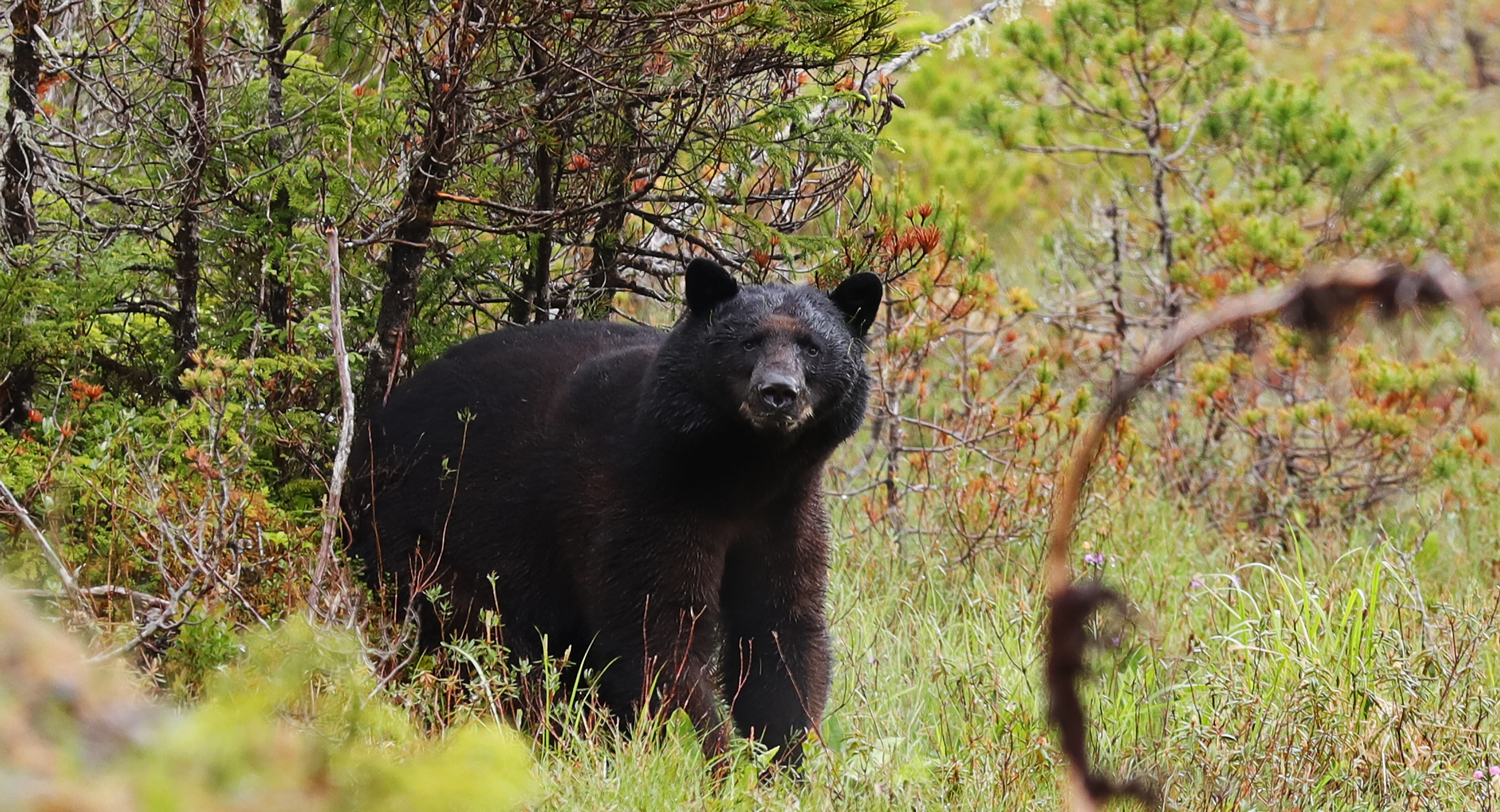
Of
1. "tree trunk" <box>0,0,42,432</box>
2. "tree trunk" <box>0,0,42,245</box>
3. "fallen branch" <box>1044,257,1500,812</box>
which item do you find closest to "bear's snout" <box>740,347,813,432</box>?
"tree trunk" <box>0,0,42,432</box>

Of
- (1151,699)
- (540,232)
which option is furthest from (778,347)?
(1151,699)

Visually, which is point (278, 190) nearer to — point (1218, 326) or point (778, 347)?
point (778, 347)

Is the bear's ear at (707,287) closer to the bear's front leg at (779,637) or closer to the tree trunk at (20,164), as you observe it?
the bear's front leg at (779,637)

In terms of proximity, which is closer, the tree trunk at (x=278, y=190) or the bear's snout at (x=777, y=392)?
the bear's snout at (x=777, y=392)

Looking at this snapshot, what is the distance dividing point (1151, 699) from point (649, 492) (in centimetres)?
170

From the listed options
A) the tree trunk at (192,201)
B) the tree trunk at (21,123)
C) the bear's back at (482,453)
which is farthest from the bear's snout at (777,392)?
the tree trunk at (21,123)

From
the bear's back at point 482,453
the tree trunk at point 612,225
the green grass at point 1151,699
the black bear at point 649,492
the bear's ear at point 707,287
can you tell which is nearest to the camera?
the green grass at point 1151,699

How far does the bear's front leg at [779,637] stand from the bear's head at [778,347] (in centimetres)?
45

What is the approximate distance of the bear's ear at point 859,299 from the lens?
4.76 m

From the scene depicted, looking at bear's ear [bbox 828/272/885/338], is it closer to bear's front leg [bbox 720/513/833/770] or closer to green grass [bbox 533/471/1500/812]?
bear's front leg [bbox 720/513/833/770]

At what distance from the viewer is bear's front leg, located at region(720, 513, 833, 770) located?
4.77 meters

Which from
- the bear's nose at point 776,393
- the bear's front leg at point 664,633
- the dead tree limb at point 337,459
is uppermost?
the bear's nose at point 776,393

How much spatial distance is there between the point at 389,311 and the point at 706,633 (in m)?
1.70

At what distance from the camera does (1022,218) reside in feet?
49.1
